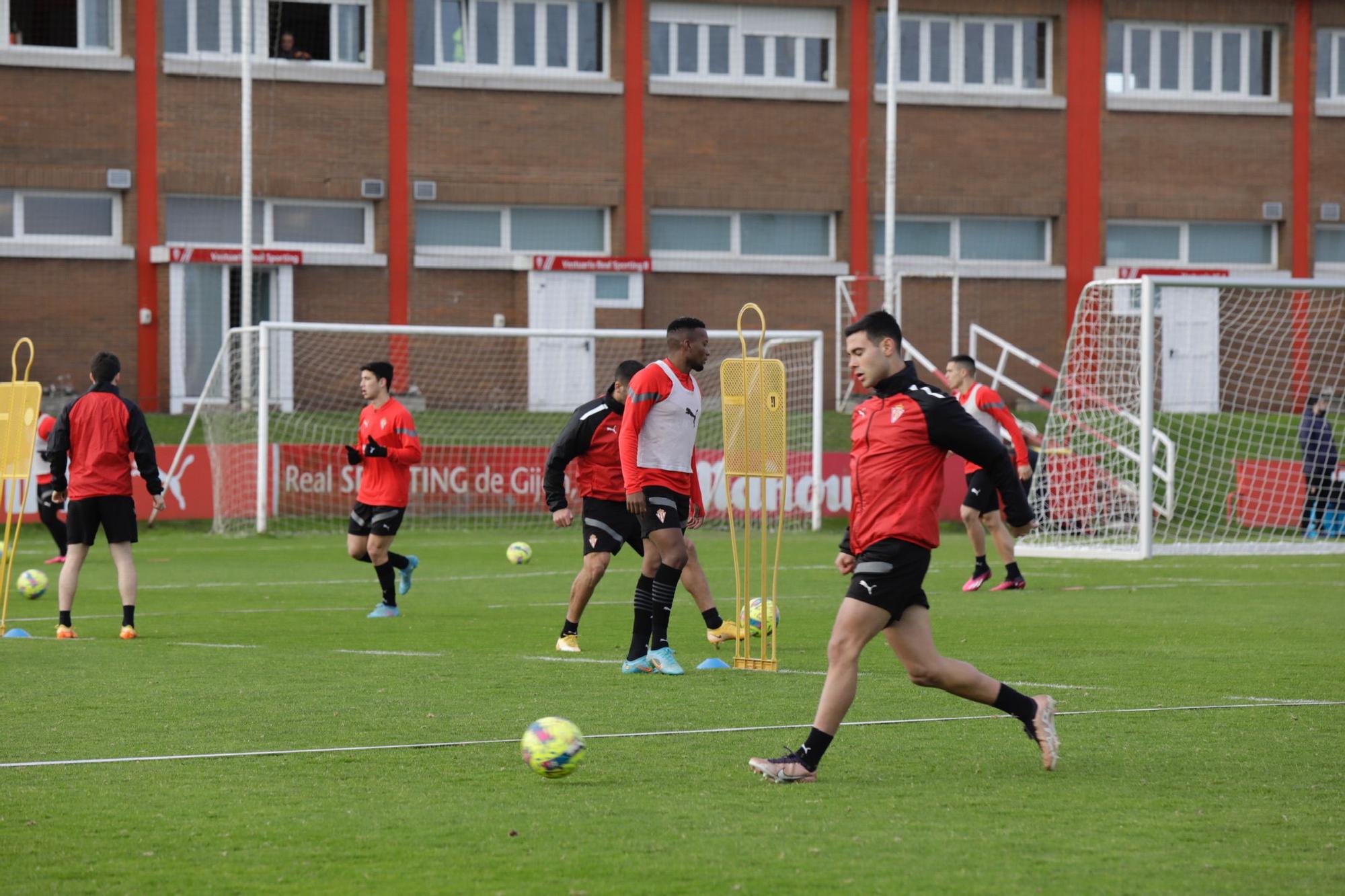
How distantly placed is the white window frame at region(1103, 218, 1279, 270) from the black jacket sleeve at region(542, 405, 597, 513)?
2718cm

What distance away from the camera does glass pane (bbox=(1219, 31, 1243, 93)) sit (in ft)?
124

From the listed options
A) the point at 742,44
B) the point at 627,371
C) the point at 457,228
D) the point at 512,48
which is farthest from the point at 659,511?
the point at 742,44

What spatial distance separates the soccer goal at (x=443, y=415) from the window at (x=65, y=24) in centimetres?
602

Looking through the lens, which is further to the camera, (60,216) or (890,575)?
(60,216)

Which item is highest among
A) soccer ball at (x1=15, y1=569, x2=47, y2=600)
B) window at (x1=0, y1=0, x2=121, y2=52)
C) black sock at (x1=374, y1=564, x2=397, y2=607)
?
window at (x1=0, y1=0, x2=121, y2=52)

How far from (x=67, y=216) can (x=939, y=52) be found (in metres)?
Result: 17.1

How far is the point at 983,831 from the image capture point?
6.39 m

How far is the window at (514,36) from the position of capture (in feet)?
111

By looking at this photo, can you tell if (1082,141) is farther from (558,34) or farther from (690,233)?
(558,34)

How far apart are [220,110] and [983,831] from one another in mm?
28289

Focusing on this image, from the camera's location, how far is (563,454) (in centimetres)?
1213

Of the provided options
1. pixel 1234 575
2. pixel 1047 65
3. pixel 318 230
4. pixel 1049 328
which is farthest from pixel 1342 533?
pixel 318 230

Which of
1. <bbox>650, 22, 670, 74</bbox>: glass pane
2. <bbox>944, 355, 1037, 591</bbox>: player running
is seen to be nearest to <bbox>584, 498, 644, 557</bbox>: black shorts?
<bbox>944, 355, 1037, 591</bbox>: player running

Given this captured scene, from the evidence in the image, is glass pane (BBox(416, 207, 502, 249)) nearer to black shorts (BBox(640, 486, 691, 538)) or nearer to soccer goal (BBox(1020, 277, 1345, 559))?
soccer goal (BBox(1020, 277, 1345, 559))
